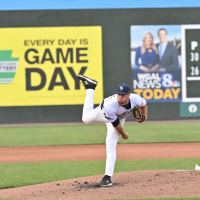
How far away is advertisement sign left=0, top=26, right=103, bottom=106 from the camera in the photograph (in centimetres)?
2164

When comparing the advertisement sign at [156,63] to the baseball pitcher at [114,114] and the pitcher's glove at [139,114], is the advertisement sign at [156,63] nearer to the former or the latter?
the baseball pitcher at [114,114]

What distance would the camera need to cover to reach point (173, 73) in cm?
2189

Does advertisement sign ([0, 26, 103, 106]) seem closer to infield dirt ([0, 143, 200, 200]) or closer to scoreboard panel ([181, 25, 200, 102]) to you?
scoreboard panel ([181, 25, 200, 102])

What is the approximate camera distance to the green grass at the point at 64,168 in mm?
7634

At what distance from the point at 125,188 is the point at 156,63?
1649 centimetres

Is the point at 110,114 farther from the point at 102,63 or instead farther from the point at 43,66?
the point at 43,66

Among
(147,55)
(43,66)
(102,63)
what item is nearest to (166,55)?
(147,55)

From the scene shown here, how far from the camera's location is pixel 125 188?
6.13 metres

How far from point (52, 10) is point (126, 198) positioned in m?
17.7

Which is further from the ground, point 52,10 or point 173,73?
A: point 52,10

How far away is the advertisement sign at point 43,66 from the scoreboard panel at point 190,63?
5095 mm

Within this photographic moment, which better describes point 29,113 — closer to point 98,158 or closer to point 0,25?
point 0,25

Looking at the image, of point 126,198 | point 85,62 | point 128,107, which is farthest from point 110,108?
point 85,62

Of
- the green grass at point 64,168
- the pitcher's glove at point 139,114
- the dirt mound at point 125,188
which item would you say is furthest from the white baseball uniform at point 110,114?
the green grass at point 64,168
